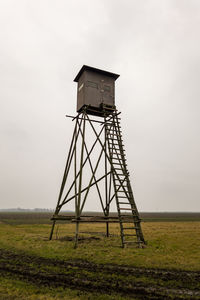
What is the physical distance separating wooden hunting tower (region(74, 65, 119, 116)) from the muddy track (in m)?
9.04

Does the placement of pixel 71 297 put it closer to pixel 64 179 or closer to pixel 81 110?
pixel 64 179

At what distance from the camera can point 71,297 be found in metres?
4.79

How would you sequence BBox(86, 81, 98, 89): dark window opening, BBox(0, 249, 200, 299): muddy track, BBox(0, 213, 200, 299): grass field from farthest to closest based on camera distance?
BBox(86, 81, 98, 89): dark window opening
BBox(0, 249, 200, 299): muddy track
BBox(0, 213, 200, 299): grass field

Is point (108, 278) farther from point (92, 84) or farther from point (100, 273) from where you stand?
point (92, 84)

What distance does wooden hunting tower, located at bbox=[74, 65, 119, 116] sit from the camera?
13.9 meters

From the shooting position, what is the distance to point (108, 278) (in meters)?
6.02

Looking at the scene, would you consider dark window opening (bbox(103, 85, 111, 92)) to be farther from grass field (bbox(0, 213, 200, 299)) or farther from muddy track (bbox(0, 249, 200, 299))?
muddy track (bbox(0, 249, 200, 299))

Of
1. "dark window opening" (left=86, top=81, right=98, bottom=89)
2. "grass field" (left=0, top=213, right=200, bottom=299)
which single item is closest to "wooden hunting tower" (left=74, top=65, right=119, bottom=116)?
"dark window opening" (left=86, top=81, right=98, bottom=89)

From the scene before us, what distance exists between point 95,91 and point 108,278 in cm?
1083

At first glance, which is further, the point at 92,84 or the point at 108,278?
the point at 92,84

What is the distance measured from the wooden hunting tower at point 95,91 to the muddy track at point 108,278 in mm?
9044

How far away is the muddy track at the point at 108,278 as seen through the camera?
204 inches

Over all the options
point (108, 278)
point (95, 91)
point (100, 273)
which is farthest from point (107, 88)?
point (108, 278)

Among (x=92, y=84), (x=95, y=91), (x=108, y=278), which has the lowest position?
(x=108, y=278)
